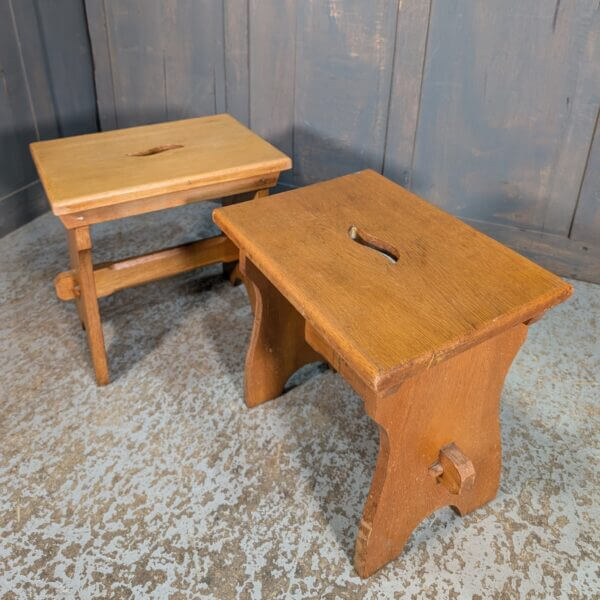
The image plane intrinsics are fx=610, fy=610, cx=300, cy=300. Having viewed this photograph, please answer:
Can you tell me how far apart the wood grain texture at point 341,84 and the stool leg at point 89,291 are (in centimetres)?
125

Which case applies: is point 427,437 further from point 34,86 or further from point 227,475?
point 34,86

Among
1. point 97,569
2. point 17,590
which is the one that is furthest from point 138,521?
point 17,590

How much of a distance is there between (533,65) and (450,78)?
0.98ft

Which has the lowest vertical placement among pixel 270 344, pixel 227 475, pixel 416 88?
pixel 227 475

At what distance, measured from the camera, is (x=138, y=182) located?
1674 mm

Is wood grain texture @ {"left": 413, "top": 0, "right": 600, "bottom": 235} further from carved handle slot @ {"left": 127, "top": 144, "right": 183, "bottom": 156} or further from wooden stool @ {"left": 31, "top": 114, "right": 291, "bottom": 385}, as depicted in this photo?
carved handle slot @ {"left": 127, "top": 144, "right": 183, "bottom": 156}

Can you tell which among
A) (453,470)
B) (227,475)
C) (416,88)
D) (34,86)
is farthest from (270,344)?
(34,86)

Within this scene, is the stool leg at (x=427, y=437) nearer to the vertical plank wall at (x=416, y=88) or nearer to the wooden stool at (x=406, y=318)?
the wooden stool at (x=406, y=318)

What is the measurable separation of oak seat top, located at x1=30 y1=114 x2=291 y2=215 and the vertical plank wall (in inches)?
24.5

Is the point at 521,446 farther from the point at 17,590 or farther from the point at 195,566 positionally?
the point at 17,590

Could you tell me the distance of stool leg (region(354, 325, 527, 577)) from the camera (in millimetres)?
1215

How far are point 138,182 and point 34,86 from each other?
1.41 meters

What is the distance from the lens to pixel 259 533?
1463 millimetres

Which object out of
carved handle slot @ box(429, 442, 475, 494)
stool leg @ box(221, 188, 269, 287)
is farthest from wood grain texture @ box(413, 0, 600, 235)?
carved handle slot @ box(429, 442, 475, 494)
